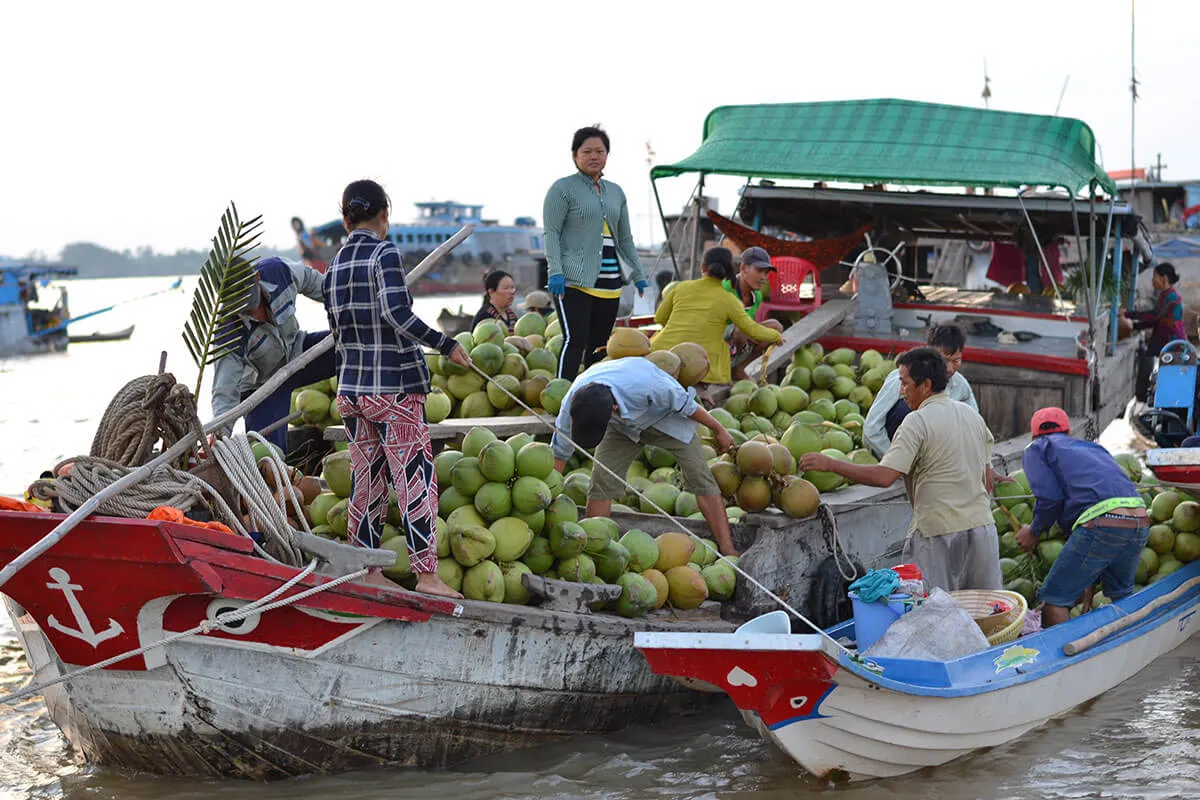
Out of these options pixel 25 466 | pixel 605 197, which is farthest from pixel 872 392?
pixel 25 466

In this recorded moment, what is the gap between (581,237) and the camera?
6.99 m

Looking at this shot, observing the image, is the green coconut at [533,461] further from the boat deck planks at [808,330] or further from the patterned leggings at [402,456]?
the boat deck planks at [808,330]

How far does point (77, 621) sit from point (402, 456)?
50.4 inches

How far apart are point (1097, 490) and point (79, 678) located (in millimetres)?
A: 4497

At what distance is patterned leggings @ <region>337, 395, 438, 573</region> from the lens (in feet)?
14.5

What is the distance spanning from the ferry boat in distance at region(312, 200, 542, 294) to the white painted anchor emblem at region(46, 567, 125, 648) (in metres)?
49.4

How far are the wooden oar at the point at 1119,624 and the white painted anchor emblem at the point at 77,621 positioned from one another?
3.90 meters

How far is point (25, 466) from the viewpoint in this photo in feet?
45.7

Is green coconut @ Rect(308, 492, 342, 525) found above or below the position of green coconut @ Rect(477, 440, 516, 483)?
below

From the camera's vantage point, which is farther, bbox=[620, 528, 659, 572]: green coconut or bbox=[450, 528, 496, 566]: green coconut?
bbox=[620, 528, 659, 572]: green coconut

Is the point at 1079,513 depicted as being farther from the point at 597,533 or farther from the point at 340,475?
the point at 340,475

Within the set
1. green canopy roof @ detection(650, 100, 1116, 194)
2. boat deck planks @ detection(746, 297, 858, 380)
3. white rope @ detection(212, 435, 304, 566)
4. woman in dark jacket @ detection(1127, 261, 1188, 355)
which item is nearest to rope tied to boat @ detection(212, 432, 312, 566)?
white rope @ detection(212, 435, 304, 566)

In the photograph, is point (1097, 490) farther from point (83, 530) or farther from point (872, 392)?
point (83, 530)

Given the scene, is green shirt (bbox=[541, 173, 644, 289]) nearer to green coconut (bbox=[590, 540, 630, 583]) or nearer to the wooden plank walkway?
the wooden plank walkway
